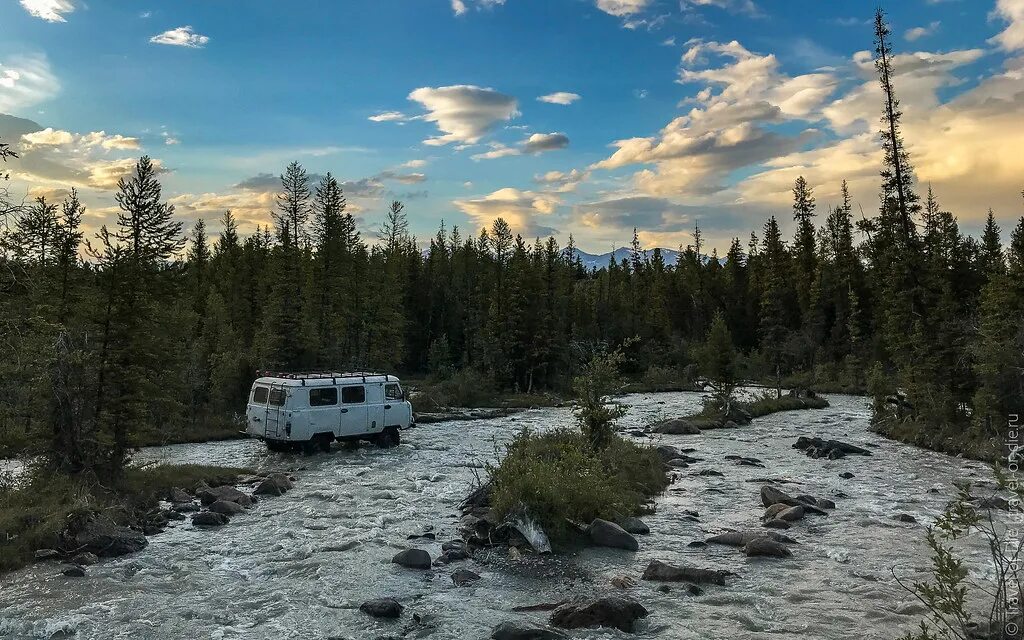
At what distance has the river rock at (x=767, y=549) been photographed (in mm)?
13227

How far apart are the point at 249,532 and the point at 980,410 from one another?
24904 mm

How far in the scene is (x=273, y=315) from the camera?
133 feet

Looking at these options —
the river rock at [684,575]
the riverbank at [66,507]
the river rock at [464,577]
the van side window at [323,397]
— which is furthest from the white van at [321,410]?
the river rock at [684,575]

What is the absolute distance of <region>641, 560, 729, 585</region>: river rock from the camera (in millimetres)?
11828

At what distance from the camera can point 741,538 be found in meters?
14.2

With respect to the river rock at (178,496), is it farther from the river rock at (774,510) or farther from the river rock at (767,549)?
the river rock at (774,510)

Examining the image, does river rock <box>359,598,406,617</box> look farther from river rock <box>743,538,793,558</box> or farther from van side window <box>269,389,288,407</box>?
van side window <box>269,389,288,407</box>

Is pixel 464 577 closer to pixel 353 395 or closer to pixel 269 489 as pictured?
pixel 269 489

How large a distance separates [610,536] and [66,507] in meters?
11.6

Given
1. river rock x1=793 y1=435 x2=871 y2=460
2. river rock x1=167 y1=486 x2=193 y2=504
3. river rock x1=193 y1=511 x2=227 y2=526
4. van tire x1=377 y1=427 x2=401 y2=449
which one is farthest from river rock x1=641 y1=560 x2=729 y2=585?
van tire x1=377 y1=427 x2=401 y2=449

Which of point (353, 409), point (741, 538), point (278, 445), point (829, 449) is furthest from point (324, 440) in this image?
point (829, 449)

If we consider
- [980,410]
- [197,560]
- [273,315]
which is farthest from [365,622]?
[273,315]

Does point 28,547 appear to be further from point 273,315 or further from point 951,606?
point 273,315

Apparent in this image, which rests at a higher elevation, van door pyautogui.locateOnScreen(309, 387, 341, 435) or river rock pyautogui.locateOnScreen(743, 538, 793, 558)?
van door pyautogui.locateOnScreen(309, 387, 341, 435)
